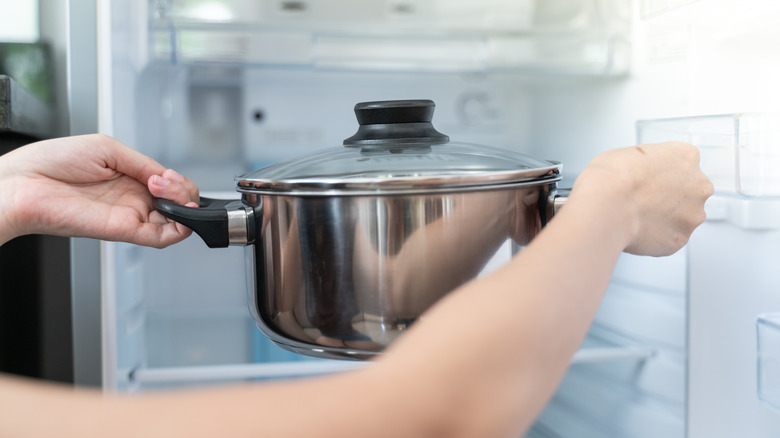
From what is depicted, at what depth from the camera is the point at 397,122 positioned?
54 cm

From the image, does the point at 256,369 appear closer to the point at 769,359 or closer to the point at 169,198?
the point at 169,198

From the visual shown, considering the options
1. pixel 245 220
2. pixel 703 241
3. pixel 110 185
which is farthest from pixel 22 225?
pixel 703 241

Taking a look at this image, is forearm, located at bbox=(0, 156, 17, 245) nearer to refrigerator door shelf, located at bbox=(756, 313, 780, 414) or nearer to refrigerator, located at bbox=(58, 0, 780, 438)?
refrigerator, located at bbox=(58, 0, 780, 438)

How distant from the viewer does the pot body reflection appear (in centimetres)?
45

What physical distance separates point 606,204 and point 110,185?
0.53 meters

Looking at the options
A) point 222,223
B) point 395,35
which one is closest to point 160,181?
point 222,223

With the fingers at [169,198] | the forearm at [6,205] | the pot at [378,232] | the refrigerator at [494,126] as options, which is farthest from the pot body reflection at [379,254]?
the refrigerator at [494,126]

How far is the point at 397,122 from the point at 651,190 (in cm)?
21

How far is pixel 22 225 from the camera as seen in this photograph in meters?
0.64

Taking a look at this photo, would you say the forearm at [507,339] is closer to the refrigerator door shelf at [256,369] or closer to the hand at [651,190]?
the hand at [651,190]

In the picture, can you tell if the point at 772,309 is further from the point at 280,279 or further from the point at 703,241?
the point at 280,279

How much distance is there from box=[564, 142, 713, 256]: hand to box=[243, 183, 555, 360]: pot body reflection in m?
0.06

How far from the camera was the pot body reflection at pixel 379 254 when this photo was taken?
45 cm

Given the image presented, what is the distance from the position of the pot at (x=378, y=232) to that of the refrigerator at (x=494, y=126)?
43 cm
